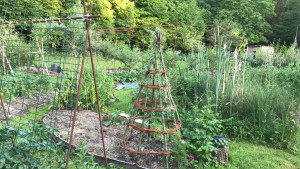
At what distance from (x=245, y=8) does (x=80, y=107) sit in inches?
960

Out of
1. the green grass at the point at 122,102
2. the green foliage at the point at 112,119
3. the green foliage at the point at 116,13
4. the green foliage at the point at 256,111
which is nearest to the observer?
the green foliage at the point at 256,111

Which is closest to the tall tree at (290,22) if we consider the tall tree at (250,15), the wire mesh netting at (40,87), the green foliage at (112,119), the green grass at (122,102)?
the tall tree at (250,15)

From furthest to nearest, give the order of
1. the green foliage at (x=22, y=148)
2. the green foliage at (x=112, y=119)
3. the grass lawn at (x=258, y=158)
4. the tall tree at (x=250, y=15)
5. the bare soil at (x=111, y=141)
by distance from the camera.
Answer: the tall tree at (x=250, y=15)
the green foliage at (x=112, y=119)
the grass lawn at (x=258, y=158)
the bare soil at (x=111, y=141)
the green foliage at (x=22, y=148)

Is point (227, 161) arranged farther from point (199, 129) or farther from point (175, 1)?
point (175, 1)

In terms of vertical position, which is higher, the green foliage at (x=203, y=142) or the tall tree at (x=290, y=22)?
the tall tree at (x=290, y=22)

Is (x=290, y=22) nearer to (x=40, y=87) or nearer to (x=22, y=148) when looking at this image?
(x=40, y=87)

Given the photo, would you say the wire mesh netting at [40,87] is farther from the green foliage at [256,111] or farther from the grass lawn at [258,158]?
→ the grass lawn at [258,158]

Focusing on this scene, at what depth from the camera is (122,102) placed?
18.8 feet

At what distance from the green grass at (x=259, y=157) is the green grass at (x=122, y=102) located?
2.20 m

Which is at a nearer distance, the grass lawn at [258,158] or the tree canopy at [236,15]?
the grass lawn at [258,158]

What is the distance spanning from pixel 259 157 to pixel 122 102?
347 centimetres

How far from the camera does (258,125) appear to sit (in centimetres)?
387

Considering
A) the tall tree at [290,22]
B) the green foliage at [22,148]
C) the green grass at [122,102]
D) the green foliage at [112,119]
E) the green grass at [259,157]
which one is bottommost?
the green grass at [259,157]

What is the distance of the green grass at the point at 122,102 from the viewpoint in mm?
5079
